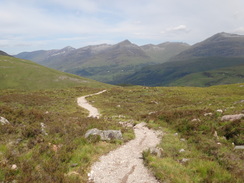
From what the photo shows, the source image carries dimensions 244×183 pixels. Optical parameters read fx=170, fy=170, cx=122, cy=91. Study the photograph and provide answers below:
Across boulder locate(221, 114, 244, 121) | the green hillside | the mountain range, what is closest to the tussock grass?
boulder locate(221, 114, 244, 121)

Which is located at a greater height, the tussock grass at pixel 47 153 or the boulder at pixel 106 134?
the tussock grass at pixel 47 153

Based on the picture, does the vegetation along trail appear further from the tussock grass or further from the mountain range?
the mountain range

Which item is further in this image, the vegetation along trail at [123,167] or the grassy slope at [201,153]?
the vegetation along trail at [123,167]

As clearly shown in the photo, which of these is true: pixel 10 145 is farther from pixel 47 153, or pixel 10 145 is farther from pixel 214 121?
pixel 214 121

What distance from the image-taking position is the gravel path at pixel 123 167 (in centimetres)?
932

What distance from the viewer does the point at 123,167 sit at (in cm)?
1068

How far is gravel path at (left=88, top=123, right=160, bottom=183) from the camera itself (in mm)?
9320

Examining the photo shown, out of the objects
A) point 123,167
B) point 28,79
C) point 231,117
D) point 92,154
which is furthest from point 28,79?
point 123,167

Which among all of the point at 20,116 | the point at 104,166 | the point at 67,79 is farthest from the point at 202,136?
the point at 67,79

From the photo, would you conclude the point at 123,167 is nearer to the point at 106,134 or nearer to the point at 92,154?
the point at 92,154

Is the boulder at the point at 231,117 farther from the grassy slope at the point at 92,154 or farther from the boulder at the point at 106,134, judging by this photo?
the boulder at the point at 106,134

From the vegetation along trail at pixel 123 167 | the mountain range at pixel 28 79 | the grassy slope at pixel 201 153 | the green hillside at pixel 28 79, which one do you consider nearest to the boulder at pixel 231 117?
the grassy slope at pixel 201 153

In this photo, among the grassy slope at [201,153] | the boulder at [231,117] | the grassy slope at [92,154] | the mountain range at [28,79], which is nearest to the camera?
the grassy slope at [92,154]

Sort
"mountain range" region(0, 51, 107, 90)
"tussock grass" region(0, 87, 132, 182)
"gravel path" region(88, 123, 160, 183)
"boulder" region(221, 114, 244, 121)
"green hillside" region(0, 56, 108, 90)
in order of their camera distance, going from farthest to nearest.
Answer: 1. "green hillside" region(0, 56, 108, 90)
2. "mountain range" region(0, 51, 107, 90)
3. "boulder" region(221, 114, 244, 121)
4. "gravel path" region(88, 123, 160, 183)
5. "tussock grass" region(0, 87, 132, 182)
